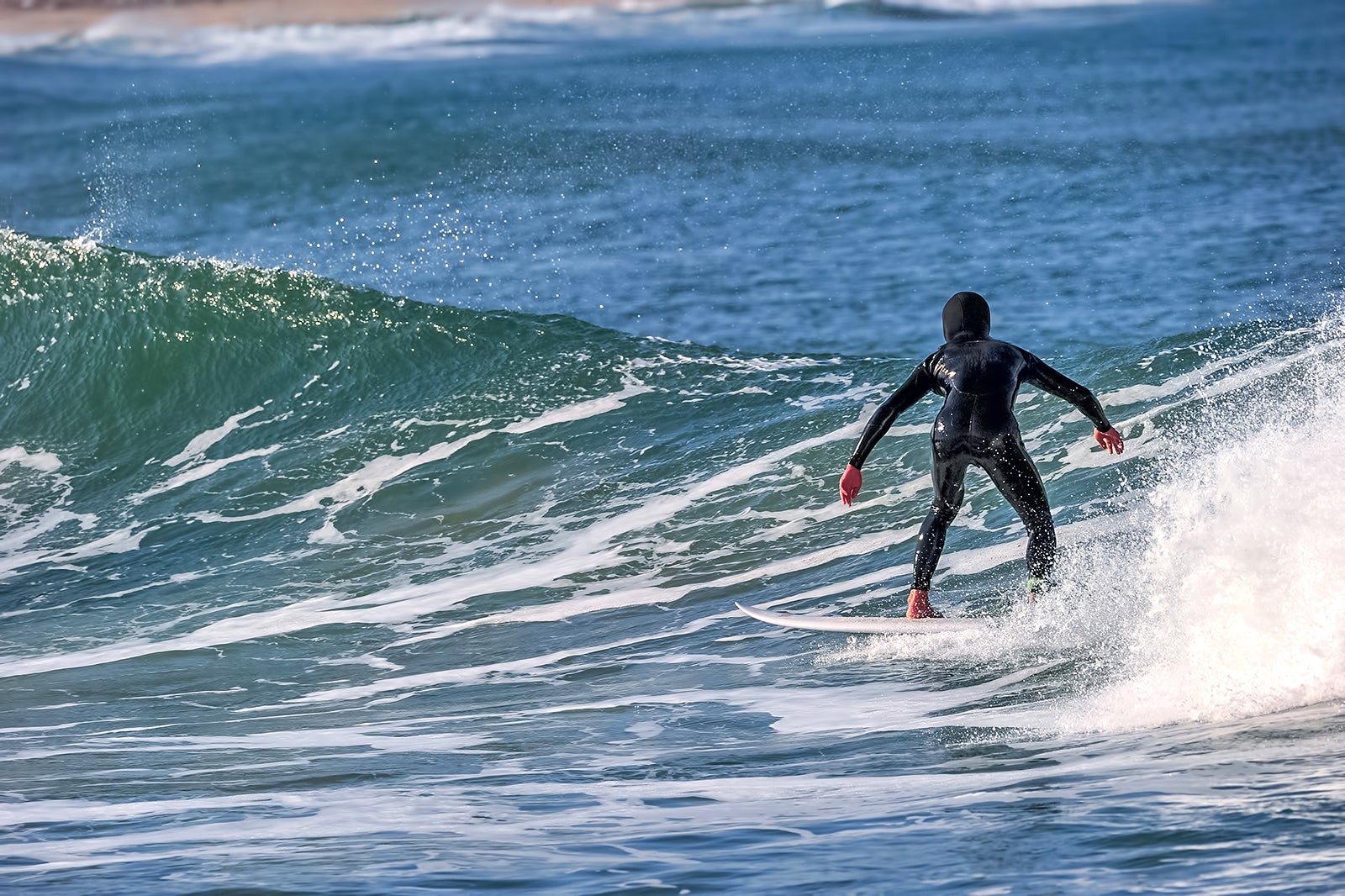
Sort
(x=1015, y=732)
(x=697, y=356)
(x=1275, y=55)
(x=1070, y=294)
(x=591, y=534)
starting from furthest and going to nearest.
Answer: (x=1275, y=55)
(x=1070, y=294)
(x=697, y=356)
(x=591, y=534)
(x=1015, y=732)

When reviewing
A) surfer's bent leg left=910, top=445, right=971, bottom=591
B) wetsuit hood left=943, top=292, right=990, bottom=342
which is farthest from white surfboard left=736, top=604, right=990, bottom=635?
wetsuit hood left=943, top=292, right=990, bottom=342

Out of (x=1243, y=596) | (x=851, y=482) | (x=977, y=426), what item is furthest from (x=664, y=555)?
(x=1243, y=596)

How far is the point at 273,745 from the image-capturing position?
6.03m

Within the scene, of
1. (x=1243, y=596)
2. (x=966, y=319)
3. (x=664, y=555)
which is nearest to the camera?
(x=1243, y=596)

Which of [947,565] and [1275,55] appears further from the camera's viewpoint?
[1275,55]

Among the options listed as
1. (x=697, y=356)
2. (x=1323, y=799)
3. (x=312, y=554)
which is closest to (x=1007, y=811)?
(x=1323, y=799)

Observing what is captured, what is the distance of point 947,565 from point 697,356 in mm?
6325

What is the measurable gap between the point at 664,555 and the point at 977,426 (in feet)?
9.94

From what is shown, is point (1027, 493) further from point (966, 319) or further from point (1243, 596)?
point (1243, 596)

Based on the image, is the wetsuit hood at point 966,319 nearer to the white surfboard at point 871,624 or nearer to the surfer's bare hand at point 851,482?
the surfer's bare hand at point 851,482

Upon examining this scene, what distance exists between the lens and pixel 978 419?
646 cm

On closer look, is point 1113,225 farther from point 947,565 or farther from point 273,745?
point 273,745

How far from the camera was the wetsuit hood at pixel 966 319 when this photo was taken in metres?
6.57

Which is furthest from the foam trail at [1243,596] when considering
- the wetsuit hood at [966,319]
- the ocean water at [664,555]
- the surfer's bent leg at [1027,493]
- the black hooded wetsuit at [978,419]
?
the wetsuit hood at [966,319]
